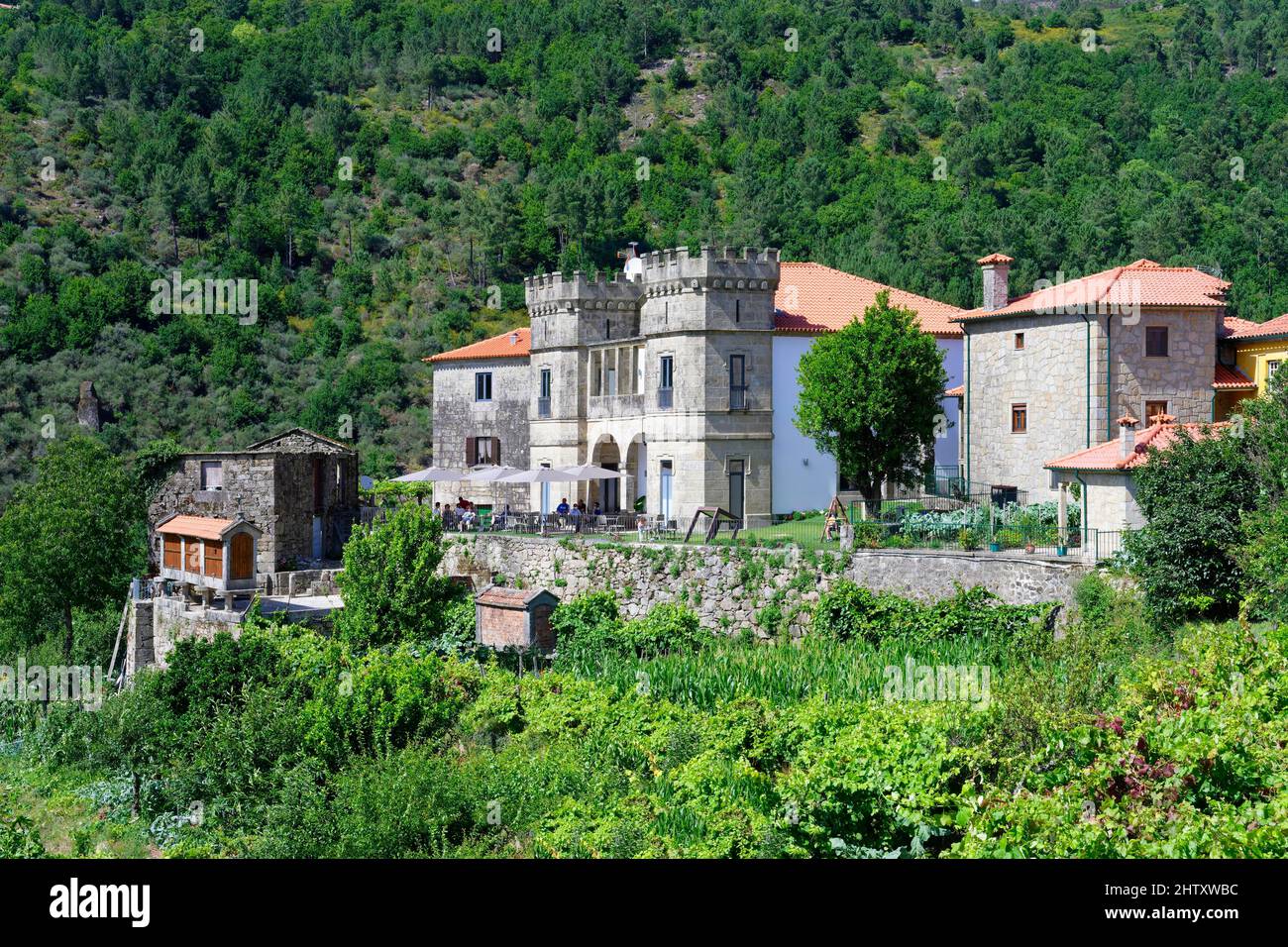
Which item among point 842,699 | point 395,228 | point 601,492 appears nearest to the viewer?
point 842,699

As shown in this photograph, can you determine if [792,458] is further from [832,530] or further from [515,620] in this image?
[515,620]

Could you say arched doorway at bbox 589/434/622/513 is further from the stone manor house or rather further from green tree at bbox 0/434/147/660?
green tree at bbox 0/434/147/660

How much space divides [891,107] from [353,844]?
326ft

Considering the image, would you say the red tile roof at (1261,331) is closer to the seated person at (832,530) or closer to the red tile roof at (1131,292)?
the red tile roof at (1131,292)

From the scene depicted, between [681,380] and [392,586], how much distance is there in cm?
1298

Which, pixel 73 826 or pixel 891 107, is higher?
pixel 891 107

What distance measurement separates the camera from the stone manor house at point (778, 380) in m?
36.3

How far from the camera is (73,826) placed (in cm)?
2711

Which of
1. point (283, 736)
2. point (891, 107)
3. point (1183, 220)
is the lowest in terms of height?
point (283, 736)

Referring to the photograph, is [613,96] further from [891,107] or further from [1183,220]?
[1183,220]

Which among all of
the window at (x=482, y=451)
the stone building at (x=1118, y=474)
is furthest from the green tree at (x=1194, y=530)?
the window at (x=482, y=451)

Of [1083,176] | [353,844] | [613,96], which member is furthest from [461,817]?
[613,96]

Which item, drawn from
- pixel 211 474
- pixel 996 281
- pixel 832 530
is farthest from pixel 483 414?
pixel 832 530

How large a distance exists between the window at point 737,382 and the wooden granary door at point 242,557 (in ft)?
46.1
